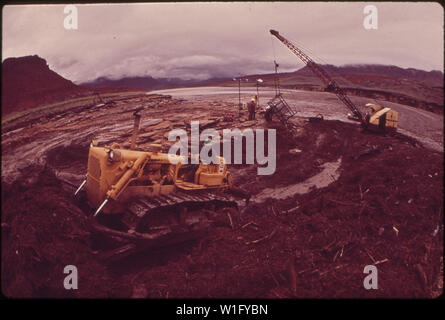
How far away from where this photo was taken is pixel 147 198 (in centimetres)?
449

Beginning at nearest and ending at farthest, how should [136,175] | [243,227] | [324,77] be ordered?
[136,175]
[243,227]
[324,77]

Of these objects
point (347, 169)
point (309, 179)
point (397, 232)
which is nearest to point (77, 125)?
point (309, 179)

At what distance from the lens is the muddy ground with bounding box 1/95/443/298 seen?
155 inches

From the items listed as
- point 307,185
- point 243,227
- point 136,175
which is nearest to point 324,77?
point 307,185

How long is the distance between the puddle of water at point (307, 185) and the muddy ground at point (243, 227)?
0.08 meters

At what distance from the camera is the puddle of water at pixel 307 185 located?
5.98 meters

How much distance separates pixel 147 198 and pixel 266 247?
215cm

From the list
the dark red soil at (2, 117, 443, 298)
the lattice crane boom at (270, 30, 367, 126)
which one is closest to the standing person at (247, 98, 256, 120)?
the lattice crane boom at (270, 30, 367, 126)

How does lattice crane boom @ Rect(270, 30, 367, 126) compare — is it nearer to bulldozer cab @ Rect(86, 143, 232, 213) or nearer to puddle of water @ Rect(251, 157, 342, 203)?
puddle of water @ Rect(251, 157, 342, 203)

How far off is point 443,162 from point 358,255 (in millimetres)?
2213

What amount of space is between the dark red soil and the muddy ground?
0.02 meters

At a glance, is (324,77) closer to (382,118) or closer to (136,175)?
(382,118)

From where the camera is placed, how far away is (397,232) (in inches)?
175
